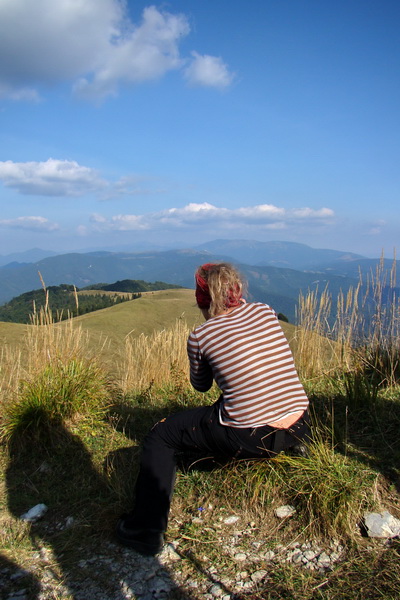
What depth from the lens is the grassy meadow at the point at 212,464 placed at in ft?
7.82

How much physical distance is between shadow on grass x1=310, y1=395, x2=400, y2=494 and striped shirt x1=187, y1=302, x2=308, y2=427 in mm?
498

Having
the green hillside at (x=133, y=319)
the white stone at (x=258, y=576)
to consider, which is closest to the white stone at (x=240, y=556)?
the white stone at (x=258, y=576)

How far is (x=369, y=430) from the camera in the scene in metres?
3.61

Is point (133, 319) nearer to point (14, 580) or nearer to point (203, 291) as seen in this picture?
point (203, 291)

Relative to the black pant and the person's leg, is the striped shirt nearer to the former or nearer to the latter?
the black pant

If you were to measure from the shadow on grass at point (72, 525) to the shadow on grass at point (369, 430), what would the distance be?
1.56m

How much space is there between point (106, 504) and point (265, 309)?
68.0 inches

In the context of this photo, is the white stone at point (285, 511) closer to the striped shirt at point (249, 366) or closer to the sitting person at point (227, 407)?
the sitting person at point (227, 407)

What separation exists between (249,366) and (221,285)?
1.75 ft

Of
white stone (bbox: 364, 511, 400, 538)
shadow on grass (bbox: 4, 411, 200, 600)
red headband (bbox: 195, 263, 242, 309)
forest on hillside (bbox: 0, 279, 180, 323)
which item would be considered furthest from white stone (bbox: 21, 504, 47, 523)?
white stone (bbox: 364, 511, 400, 538)

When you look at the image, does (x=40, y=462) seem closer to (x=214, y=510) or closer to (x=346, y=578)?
(x=214, y=510)

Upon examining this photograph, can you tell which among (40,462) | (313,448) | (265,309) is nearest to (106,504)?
(40,462)

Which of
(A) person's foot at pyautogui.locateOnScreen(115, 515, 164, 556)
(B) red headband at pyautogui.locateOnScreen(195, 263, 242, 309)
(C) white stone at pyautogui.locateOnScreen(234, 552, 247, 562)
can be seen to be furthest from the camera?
(B) red headband at pyautogui.locateOnScreen(195, 263, 242, 309)

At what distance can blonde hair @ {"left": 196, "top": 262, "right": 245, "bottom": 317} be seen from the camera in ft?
8.98
